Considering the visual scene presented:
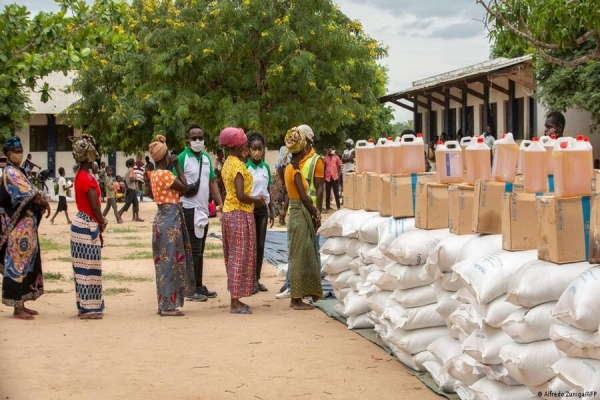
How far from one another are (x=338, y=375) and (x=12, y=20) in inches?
243

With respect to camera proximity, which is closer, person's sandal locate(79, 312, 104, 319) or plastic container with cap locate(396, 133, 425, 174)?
plastic container with cap locate(396, 133, 425, 174)

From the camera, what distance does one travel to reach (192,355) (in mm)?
7453

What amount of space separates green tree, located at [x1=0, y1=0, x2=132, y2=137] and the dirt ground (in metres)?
2.45

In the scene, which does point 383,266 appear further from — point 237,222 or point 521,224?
→ point 237,222

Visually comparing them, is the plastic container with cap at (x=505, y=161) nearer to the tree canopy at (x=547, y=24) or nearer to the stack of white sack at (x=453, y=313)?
the stack of white sack at (x=453, y=313)

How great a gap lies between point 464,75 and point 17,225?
19123mm

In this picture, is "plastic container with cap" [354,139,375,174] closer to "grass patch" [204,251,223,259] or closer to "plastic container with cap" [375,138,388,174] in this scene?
"plastic container with cap" [375,138,388,174]

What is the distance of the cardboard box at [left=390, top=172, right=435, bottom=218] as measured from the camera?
736 cm

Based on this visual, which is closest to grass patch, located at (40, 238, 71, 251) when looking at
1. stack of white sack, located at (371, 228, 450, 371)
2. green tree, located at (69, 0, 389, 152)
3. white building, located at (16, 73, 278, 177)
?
green tree, located at (69, 0, 389, 152)

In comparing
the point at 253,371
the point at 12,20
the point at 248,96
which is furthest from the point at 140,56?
the point at 253,371

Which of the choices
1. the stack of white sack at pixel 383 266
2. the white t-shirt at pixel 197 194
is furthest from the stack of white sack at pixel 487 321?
the white t-shirt at pixel 197 194

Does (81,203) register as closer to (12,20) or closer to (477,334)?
(12,20)

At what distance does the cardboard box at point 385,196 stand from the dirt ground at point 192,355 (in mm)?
1016

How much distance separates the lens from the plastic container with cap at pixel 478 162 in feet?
20.6
